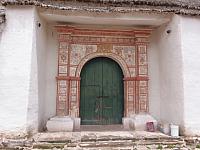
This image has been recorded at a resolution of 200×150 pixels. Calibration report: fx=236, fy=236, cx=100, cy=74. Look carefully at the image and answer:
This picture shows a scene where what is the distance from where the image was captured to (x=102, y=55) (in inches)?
269

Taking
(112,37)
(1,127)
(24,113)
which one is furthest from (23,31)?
(112,37)

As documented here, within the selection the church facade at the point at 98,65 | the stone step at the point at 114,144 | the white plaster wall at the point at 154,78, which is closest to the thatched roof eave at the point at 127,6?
the church facade at the point at 98,65

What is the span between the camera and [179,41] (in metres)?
5.79

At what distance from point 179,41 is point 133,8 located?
4.57ft

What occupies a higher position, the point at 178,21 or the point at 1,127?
the point at 178,21

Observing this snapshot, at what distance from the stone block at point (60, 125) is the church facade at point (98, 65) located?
1.0 inches

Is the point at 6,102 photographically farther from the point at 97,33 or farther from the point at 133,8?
the point at 133,8

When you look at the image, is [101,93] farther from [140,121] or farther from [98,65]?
[140,121]

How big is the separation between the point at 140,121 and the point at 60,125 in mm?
2134

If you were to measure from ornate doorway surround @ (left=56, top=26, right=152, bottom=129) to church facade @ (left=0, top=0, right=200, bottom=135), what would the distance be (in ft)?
0.09

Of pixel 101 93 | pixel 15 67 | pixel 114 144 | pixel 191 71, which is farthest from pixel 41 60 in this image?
pixel 191 71

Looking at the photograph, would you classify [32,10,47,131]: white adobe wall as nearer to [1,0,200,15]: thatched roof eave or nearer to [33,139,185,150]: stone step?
[1,0,200,15]: thatched roof eave

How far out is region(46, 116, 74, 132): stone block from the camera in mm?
6051

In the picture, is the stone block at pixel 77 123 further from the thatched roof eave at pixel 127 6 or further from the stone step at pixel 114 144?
the thatched roof eave at pixel 127 6
